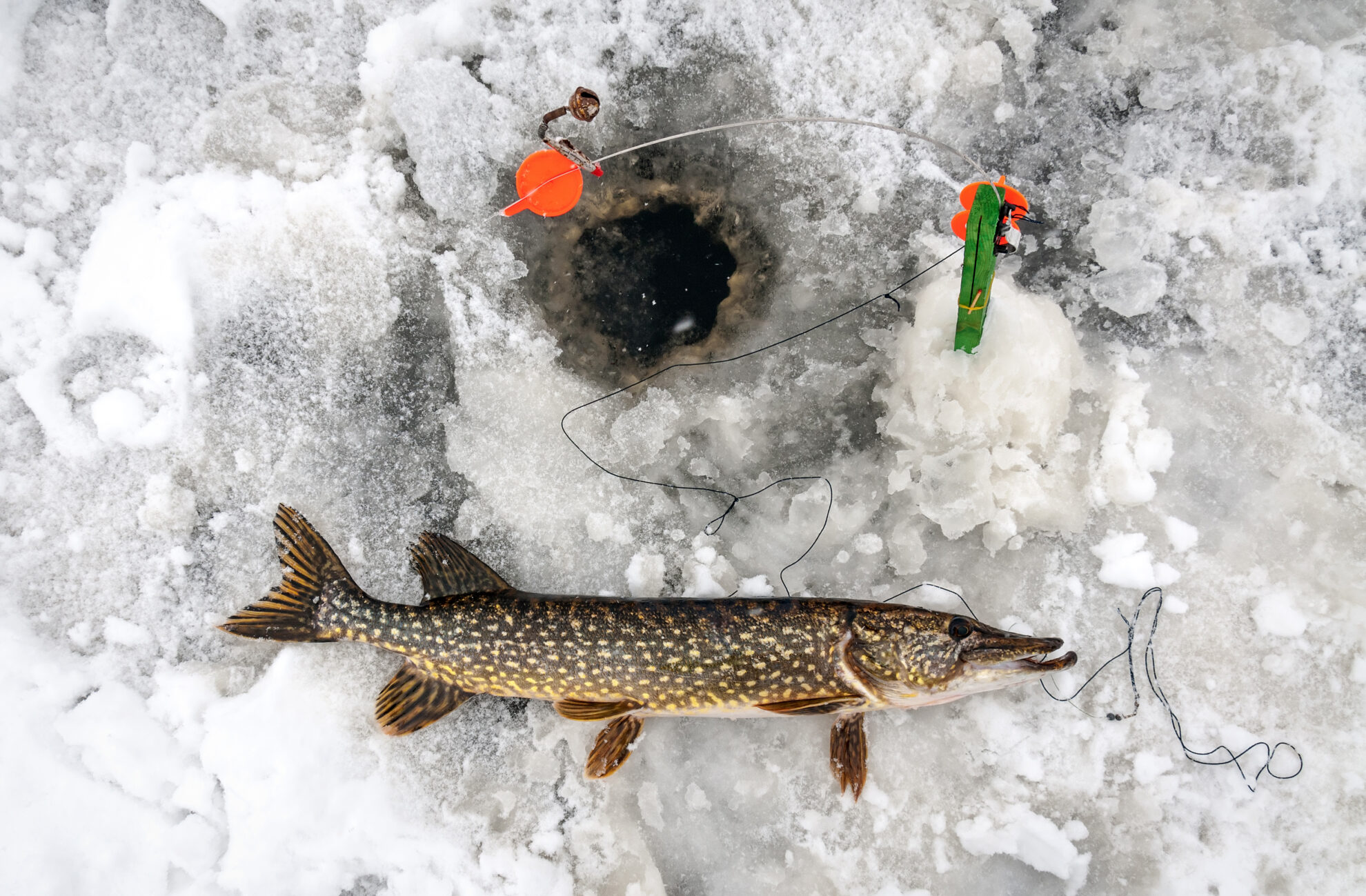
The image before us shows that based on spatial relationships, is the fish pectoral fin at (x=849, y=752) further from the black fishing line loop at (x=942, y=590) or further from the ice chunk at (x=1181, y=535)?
the ice chunk at (x=1181, y=535)

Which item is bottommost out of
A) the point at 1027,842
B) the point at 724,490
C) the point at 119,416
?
the point at 1027,842

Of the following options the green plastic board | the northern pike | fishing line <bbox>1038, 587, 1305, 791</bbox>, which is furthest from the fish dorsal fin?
fishing line <bbox>1038, 587, 1305, 791</bbox>

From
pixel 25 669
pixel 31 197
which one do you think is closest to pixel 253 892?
pixel 25 669

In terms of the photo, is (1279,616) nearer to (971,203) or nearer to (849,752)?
(849,752)

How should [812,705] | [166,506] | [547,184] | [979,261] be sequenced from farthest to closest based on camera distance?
[547,184]
[166,506]
[812,705]
[979,261]

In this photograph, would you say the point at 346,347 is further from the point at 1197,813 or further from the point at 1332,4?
the point at 1332,4

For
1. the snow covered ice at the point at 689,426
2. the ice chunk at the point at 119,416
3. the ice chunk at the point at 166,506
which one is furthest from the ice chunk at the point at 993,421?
the ice chunk at the point at 119,416

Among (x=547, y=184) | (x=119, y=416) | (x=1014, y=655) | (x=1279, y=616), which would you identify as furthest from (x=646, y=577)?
(x=1279, y=616)
